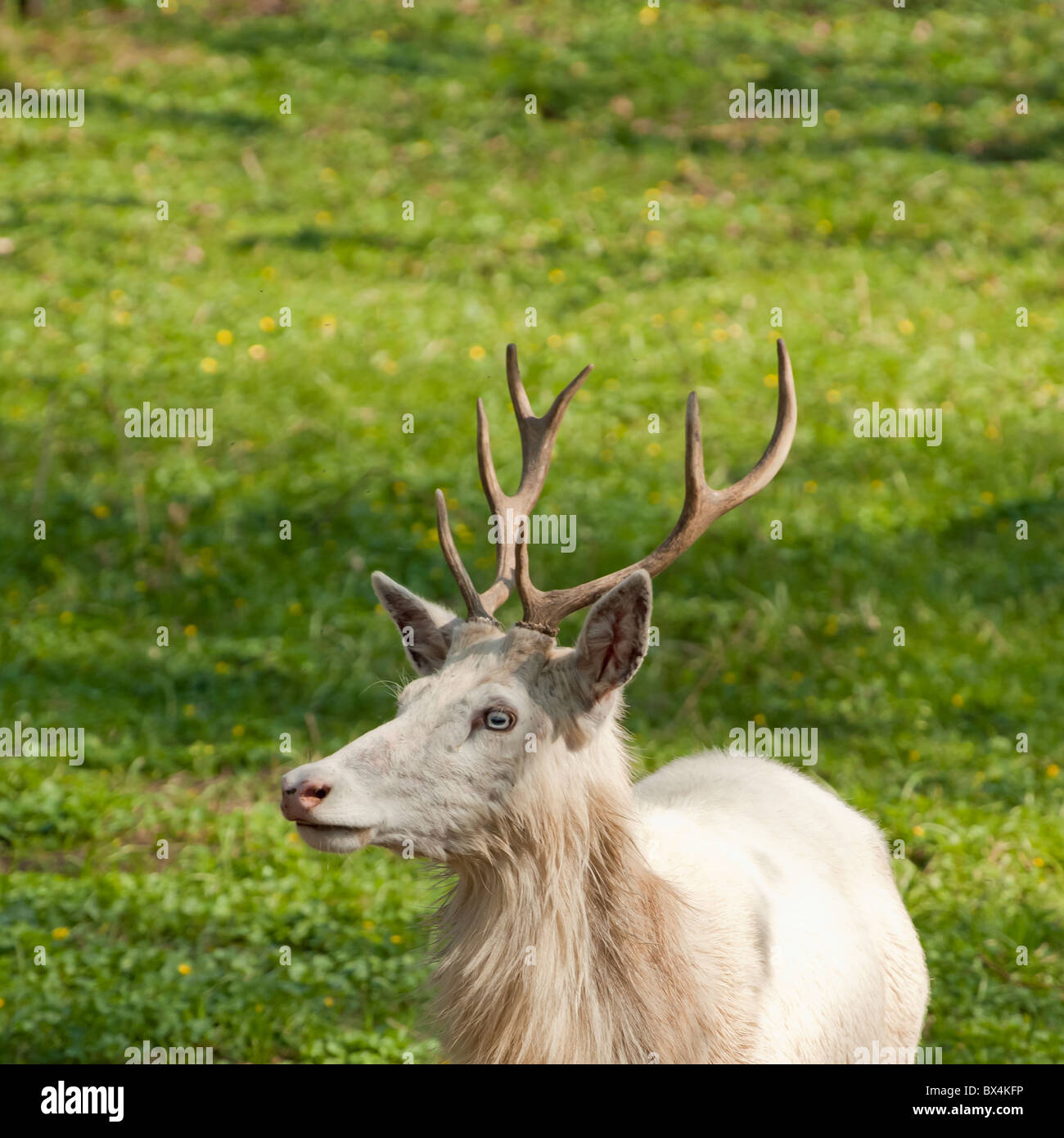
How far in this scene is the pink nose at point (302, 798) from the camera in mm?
3898

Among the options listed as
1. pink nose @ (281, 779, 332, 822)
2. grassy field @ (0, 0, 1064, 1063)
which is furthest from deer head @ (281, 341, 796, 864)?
grassy field @ (0, 0, 1064, 1063)

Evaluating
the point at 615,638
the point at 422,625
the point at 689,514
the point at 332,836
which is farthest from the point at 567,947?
the point at 689,514

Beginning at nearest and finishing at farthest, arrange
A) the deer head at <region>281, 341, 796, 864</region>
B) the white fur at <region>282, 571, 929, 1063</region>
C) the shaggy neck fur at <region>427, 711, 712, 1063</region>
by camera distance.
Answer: the deer head at <region>281, 341, 796, 864</region>
the white fur at <region>282, 571, 929, 1063</region>
the shaggy neck fur at <region>427, 711, 712, 1063</region>

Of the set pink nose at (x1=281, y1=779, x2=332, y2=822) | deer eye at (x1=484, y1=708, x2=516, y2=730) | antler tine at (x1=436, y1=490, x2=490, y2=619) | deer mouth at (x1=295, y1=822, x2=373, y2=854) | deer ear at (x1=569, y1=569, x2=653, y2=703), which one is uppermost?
antler tine at (x1=436, y1=490, x2=490, y2=619)

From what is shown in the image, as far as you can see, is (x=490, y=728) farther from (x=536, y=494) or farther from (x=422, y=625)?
(x=536, y=494)

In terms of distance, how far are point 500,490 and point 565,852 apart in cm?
124

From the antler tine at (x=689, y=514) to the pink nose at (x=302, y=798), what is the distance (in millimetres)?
891

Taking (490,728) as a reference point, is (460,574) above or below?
above

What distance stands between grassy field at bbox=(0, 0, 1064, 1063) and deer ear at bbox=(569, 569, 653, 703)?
140 cm

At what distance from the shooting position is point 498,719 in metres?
4.25

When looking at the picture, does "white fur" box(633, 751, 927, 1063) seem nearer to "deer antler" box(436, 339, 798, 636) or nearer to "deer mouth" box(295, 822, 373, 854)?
"deer antler" box(436, 339, 798, 636)

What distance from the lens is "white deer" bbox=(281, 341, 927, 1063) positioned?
13.7 ft

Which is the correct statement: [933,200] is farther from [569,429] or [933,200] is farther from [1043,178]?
[569,429]

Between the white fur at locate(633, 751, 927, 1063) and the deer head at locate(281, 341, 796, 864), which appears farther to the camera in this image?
the white fur at locate(633, 751, 927, 1063)
